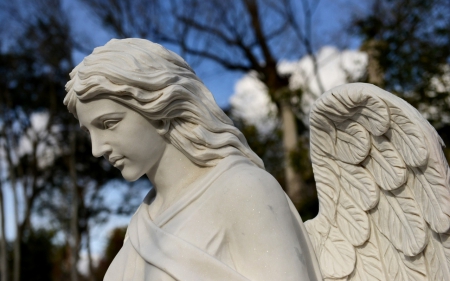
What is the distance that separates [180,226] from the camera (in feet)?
6.80

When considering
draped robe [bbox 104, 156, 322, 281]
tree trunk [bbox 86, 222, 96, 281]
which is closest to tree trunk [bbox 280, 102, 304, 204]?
tree trunk [bbox 86, 222, 96, 281]

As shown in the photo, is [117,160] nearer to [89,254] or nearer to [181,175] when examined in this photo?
[181,175]

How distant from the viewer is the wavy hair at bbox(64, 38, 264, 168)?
2.12m

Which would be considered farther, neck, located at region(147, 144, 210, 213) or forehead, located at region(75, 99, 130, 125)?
neck, located at region(147, 144, 210, 213)

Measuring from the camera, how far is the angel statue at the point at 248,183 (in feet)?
6.48

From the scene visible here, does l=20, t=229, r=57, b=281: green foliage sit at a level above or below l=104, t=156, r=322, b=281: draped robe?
below

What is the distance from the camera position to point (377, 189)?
7.29 ft

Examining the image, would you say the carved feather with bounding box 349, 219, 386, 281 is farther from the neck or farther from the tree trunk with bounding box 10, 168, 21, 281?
the tree trunk with bounding box 10, 168, 21, 281

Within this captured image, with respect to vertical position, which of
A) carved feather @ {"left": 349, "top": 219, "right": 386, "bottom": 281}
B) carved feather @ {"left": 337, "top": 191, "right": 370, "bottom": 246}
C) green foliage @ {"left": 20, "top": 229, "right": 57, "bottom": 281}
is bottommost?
green foliage @ {"left": 20, "top": 229, "right": 57, "bottom": 281}

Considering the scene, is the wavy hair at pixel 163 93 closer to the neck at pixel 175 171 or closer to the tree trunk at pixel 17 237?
the neck at pixel 175 171

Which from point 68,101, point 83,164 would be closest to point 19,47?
point 83,164

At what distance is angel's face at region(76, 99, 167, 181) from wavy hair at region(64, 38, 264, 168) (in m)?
0.04

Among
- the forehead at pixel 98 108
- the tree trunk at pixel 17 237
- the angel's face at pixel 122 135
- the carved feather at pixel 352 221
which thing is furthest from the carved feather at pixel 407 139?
the tree trunk at pixel 17 237

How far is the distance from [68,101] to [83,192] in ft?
61.5
